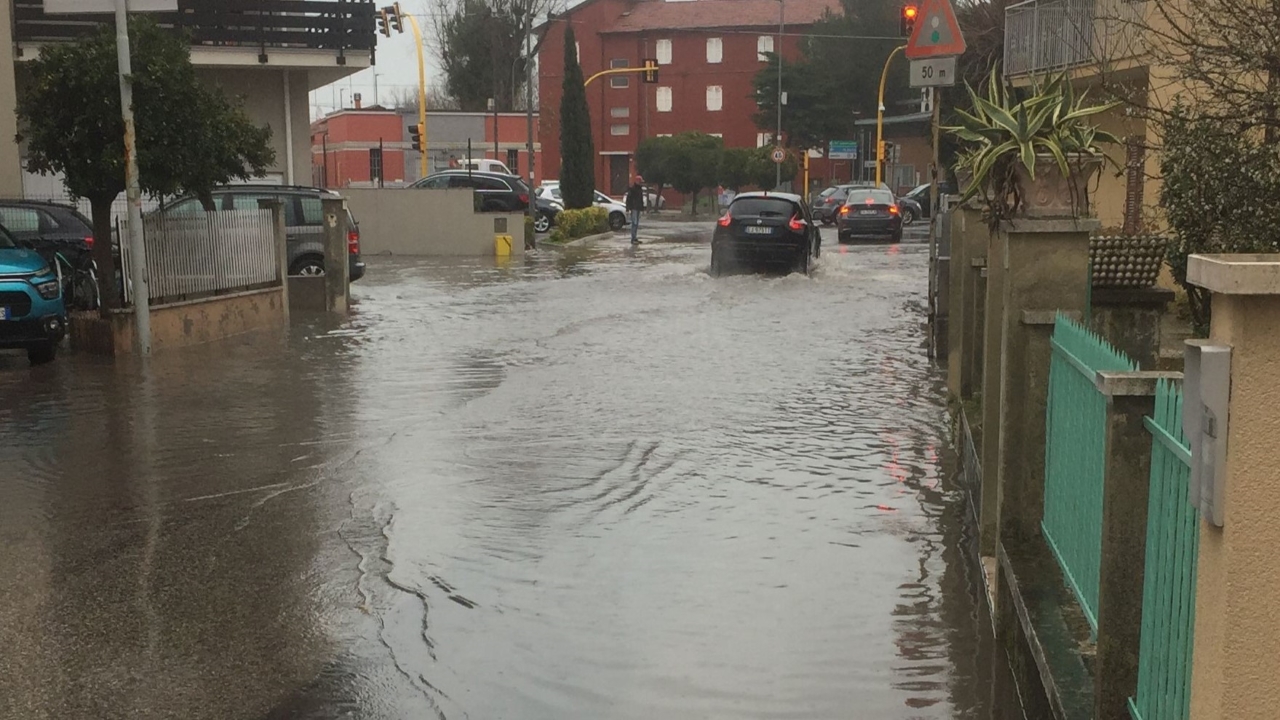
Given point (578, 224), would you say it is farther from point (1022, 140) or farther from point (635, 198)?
point (1022, 140)

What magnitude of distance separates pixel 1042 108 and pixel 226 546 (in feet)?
15.0

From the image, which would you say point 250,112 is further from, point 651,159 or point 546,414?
point 651,159

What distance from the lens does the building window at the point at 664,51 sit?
86.4 m

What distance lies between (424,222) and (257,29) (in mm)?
7447

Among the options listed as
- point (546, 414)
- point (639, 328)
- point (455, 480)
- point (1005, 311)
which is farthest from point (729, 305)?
point (1005, 311)

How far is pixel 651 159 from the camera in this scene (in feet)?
237

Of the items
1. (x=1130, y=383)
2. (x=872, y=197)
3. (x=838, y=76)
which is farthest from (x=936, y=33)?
(x=838, y=76)

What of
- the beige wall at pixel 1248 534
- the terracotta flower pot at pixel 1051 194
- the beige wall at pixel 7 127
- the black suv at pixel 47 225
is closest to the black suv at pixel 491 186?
the beige wall at pixel 7 127

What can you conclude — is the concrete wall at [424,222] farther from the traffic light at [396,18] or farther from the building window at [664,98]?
the building window at [664,98]

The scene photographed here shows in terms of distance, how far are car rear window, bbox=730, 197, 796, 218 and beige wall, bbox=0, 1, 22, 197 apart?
11680mm

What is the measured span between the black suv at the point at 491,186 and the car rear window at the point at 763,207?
16270 mm

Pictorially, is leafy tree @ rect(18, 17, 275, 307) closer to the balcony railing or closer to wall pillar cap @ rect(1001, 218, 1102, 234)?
wall pillar cap @ rect(1001, 218, 1102, 234)

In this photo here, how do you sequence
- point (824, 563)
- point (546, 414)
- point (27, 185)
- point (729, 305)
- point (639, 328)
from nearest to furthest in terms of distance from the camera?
point (824, 563), point (546, 414), point (639, 328), point (729, 305), point (27, 185)

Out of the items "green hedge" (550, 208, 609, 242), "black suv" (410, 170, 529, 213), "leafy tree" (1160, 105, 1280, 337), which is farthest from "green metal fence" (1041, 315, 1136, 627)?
"black suv" (410, 170, 529, 213)
